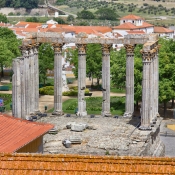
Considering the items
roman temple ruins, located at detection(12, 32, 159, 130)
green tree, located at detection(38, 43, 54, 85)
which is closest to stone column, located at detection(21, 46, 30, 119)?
roman temple ruins, located at detection(12, 32, 159, 130)

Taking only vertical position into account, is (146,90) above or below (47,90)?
above

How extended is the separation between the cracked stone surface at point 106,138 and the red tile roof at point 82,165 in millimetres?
20599

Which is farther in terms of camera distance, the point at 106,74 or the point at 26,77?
the point at 106,74

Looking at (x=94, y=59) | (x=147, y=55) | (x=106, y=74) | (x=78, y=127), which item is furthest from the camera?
(x=94, y=59)

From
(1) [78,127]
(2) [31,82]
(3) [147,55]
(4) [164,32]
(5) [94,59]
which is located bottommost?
(1) [78,127]

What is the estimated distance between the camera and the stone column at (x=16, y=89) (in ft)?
173

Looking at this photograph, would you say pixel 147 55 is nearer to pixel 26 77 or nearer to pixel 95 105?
pixel 26 77

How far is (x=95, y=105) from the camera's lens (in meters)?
87.8

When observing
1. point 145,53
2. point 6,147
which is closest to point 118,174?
point 6,147

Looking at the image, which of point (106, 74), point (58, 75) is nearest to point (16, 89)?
point (58, 75)

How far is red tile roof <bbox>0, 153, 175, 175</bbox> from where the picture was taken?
25.8 meters

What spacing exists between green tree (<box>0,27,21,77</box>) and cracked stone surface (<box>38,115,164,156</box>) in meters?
47.2

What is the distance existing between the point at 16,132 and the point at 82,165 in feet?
32.0

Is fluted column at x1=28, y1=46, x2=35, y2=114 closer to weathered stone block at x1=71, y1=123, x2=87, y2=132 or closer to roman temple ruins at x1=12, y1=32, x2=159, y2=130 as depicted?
roman temple ruins at x1=12, y1=32, x2=159, y2=130
